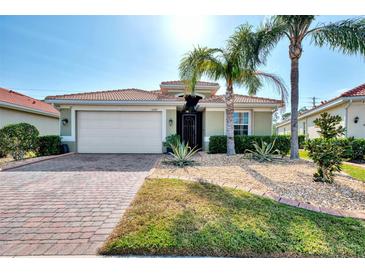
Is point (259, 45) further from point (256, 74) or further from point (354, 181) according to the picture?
point (354, 181)

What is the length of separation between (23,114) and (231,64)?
52.4 ft

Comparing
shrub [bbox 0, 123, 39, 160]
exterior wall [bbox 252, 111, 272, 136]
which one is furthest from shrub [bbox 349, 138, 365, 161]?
shrub [bbox 0, 123, 39, 160]

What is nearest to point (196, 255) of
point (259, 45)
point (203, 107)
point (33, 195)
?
point (33, 195)

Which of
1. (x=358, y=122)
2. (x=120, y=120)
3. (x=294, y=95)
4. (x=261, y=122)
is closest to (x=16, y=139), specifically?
(x=120, y=120)

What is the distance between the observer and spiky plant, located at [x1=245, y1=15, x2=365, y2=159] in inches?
302

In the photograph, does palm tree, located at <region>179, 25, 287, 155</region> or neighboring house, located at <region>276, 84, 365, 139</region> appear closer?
palm tree, located at <region>179, 25, 287, 155</region>

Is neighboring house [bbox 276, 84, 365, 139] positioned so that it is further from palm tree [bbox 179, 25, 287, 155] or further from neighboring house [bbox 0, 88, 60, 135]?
neighboring house [bbox 0, 88, 60, 135]

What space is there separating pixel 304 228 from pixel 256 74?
8.96 metres

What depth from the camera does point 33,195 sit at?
429cm

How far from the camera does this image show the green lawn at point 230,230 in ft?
7.82

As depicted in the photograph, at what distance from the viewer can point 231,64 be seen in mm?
9078

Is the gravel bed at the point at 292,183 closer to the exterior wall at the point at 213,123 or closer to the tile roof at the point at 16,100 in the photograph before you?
the exterior wall at the point at 213,123

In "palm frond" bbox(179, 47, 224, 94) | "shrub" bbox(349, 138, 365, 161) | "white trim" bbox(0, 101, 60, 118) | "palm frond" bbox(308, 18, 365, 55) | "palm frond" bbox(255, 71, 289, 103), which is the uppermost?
"palm frond" bbox(308, 18, 365, 55)
